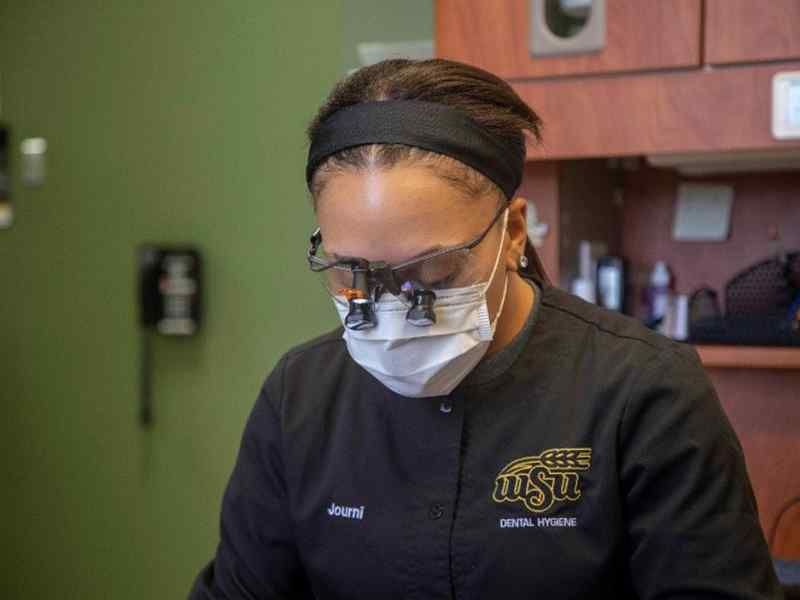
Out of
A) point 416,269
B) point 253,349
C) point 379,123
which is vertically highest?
point 379,123

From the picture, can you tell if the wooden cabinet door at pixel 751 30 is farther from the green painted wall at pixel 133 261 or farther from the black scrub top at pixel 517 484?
the green painted wall at pixel 133 261

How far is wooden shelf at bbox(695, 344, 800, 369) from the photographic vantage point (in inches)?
56.2

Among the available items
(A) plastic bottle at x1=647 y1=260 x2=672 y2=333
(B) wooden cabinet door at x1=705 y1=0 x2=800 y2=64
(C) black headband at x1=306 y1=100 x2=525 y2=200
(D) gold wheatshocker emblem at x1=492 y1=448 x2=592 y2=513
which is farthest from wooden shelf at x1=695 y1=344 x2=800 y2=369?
(C) black headband at x1=306 y1=100 x2=525 y2=200

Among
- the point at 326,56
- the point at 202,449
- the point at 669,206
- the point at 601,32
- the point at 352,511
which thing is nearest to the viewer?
the point at 352,511

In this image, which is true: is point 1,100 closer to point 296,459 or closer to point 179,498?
point 179,498

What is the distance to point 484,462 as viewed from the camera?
39.1 inches

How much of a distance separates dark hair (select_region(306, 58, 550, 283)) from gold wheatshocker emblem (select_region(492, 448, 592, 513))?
273mm

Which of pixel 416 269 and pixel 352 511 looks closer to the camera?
pixel 416 269

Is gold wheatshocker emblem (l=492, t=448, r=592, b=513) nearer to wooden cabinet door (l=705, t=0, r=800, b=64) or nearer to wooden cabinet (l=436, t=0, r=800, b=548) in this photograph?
wooden cabinet (l=436, t=0, r=800, b=548)

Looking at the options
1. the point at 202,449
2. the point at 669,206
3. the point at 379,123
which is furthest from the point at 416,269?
the point at 202,449

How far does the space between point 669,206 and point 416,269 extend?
41.1 inches

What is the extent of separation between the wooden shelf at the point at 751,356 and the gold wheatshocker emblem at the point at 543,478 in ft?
1.79

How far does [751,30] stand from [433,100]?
27.2 inches

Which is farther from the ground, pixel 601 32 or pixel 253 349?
pixel 601 32
